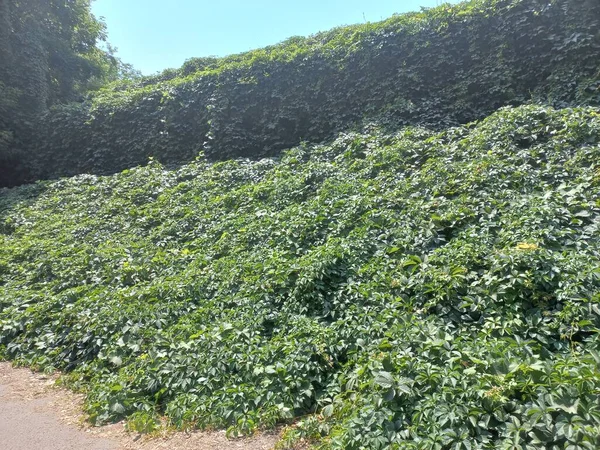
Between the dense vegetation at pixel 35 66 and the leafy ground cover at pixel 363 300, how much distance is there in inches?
274

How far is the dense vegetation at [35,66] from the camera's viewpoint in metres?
13.6

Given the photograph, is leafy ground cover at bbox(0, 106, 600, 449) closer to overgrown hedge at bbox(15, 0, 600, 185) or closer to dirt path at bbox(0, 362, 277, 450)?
dirt path at bbox(0, 362, 277, 450)

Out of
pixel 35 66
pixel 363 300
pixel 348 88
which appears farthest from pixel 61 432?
→ pixel 35 66

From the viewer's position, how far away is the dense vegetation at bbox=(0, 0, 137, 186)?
44.5 feet

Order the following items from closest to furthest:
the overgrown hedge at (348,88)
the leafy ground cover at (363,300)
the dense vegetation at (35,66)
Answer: the leafy ground cover at (363,300), the overgrown hedge at (348,88), the dense vegetation at (35,66)

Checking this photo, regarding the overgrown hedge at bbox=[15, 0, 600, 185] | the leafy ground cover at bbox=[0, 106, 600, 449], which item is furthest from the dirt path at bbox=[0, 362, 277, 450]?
the overgrown hedge at bbox=[15, 0, 600, 185]

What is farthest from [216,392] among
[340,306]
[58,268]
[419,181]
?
[58,268]

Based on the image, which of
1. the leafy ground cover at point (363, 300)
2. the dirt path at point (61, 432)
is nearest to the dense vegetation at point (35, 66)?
the leafy ground cover at point (363, 300)

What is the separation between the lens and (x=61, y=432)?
381 centimetres

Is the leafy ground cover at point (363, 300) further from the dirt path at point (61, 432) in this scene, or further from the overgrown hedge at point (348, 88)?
the overgrown hedge at point (348, 88)

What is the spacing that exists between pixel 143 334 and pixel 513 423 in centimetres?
357

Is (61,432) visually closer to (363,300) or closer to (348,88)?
(363,300)

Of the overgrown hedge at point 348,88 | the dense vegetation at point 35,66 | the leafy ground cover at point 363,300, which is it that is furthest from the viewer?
the dense vegetation at point 35,66

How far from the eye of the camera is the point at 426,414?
276 centimetres
